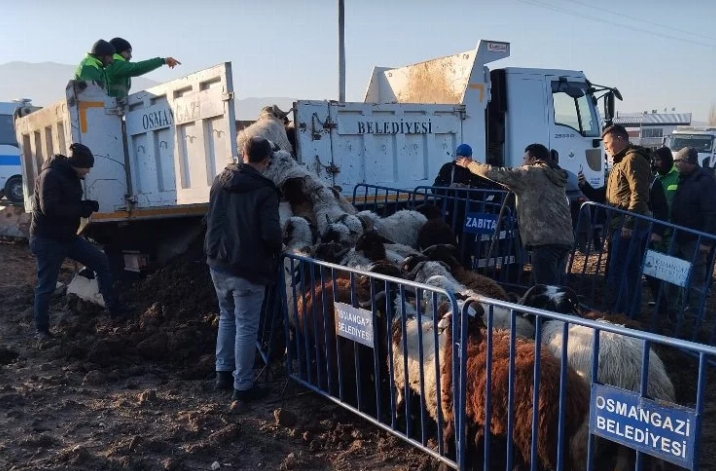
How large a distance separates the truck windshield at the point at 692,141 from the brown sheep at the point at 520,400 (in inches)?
1159

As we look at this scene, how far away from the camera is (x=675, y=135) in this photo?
101 ft

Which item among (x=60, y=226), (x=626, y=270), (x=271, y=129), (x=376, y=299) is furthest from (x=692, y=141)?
(x=376, y=299)

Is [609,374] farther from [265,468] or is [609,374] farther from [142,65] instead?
[142,65]

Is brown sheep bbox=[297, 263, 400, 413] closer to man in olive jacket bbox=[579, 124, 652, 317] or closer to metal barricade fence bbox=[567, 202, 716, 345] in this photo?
metal barricade fence bbox=[567, 202, 716, 345]

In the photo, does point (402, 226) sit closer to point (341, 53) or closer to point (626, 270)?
point (626, 270)

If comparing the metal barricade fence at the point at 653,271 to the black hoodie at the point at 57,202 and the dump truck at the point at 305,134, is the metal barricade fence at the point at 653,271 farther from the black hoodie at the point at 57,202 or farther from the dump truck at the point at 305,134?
the black hoodie at the point at 57,202

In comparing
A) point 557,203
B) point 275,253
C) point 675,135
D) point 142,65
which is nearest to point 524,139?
point 557,203

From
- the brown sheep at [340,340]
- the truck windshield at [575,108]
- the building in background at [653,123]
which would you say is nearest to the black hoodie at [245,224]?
the brown sheep at [340,340]

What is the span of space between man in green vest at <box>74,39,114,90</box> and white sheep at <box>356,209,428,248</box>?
3.51m

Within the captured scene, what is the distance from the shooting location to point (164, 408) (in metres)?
5.19

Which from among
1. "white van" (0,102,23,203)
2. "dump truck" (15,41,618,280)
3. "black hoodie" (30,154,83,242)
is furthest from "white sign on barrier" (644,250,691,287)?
"white van" (0,102,23,203)

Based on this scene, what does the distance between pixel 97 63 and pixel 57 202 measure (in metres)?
2.11

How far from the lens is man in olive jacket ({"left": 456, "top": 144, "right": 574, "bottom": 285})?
20.4 ft

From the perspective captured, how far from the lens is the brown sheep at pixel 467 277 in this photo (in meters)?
5.33
